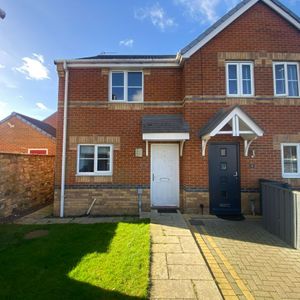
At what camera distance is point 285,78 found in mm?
8125

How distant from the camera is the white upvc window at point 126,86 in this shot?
8684 mm

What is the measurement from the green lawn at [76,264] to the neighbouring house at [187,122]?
2477 mm

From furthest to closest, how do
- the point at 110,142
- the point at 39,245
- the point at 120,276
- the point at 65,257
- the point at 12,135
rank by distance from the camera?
the point at 12,135 < the point at 110,142 < the point at 39,245 < the point at 65,257 < the point at 120,276

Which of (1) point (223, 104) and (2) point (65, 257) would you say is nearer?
(2) point (65, 257)

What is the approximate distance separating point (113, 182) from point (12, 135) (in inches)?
561

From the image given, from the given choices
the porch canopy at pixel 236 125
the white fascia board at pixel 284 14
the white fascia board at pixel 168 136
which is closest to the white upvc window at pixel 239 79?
the porch canopy at pixel 236 125

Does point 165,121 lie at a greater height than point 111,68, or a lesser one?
lesser

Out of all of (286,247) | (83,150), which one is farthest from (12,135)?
(286,247)

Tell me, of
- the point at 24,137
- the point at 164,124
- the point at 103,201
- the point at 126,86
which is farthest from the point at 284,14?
the point at 24,137

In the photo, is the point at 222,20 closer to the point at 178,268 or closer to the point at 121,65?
the point at 121,65

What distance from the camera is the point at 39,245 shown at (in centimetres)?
508

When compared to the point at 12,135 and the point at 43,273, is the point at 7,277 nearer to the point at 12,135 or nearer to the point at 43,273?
the point at 43,273

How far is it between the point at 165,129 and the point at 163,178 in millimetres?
2041

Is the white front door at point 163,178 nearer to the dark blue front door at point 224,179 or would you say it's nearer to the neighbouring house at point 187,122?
the neighbouring house at point 187,122
